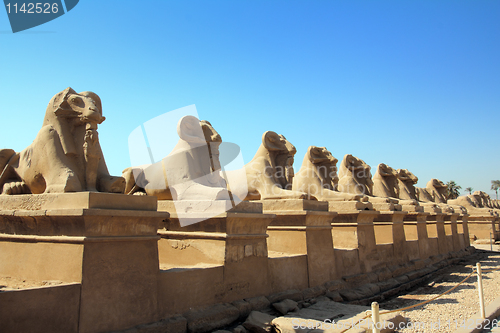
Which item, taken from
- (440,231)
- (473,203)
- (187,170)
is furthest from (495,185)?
(187,170)

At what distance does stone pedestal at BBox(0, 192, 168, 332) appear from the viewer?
3055mm

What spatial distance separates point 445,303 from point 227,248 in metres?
3.79

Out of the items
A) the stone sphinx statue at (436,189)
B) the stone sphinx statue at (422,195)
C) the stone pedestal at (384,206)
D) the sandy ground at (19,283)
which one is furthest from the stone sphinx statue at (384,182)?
the sandy ground at (19,283)

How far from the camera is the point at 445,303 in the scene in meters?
5.84

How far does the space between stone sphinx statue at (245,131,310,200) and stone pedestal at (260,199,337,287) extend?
22 cm

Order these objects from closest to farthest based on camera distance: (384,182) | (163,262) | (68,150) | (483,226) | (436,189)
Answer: (68,150)
(163,262)
(384,182)
(436,189)
(483,226)

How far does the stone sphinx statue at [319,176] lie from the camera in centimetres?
750

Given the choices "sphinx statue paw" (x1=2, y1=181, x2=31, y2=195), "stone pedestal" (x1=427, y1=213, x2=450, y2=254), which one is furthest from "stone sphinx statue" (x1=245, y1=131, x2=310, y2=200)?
"stone pedestal" (x1=427, y1=213, x2=450, y2=254)

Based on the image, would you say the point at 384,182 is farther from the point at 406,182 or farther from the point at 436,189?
the point at 436,189

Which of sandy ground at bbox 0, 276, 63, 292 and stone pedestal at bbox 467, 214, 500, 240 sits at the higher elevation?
sandy ground at bbox 0, 276, 63, 292

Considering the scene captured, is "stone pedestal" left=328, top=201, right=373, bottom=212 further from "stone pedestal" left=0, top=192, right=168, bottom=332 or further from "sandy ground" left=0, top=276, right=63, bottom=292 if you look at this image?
"sandy ground" left=0, top=276, right=63, bottom=292

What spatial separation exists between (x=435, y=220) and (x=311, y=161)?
20.5 feet

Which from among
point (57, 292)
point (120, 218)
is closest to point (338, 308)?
point (120, 218)

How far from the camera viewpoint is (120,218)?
328 cm
